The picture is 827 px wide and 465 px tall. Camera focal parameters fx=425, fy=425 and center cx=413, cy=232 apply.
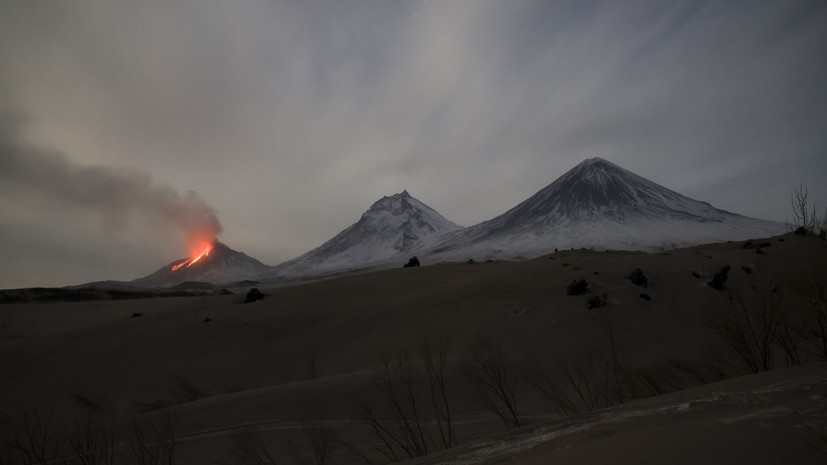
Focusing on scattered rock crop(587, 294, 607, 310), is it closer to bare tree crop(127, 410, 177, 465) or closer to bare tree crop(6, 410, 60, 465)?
bare tree crop(127, 410, 177, 465)

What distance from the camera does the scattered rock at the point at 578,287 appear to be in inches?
565

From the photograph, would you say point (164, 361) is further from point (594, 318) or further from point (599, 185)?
point (599, 185)

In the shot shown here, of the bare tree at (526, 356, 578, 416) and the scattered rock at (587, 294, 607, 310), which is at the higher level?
the scattered rock at (587, 294, 607, 310)

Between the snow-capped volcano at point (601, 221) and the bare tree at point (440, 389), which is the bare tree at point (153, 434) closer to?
the bare tree at point (440, 389)

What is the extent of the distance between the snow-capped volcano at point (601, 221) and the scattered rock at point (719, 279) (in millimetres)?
53617

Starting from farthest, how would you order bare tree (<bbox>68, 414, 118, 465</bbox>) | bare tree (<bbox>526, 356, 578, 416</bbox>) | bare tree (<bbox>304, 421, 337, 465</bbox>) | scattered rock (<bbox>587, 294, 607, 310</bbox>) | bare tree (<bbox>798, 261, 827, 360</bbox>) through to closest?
scattered rock (<bbox>587, 294, 607, 310</bbox>)
bare tree (<bbox>526, 356, 578, 416</bbox>)
bare tree (<bbox>798, 261, 827, 360</bbox>)
bare tree (<bbox>304, 421, 337, 465</bbox>)
bare tree (<bbox>68, 414, 118, 465</bbox>)

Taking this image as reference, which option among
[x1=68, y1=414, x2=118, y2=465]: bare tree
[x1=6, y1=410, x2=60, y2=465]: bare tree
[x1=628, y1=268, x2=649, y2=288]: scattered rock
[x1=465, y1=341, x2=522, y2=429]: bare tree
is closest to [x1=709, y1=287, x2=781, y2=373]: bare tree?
[x1=628, y1=268, x2=649, y2=288]: scattered rock

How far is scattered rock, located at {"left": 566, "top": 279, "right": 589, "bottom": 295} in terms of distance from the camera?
14.3 m

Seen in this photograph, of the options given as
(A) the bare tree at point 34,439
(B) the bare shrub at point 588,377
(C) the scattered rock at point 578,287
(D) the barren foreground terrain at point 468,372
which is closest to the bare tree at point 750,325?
(D) the barren foreground terrain at point 468,372

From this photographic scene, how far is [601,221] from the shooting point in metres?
83.2

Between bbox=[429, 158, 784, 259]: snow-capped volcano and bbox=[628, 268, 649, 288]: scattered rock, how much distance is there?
179 ft

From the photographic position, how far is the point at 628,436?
3.09 meters

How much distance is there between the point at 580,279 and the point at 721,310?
4.10m

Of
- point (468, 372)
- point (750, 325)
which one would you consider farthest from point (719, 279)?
point (468, 372)
